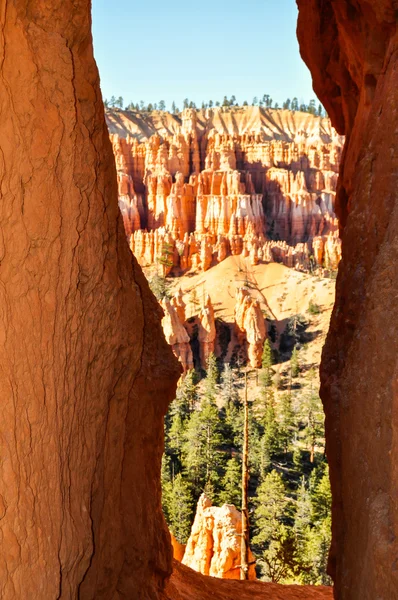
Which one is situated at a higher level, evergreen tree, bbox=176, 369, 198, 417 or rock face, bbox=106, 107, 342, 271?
rock face, bbox=106, 107, 342, 271

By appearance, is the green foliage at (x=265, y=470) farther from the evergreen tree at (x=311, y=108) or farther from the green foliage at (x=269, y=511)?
the evergreen tree at (x=311, y=108)

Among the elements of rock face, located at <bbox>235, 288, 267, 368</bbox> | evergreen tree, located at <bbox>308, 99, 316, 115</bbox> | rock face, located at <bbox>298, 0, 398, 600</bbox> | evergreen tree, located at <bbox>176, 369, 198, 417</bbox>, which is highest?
evergreen tree, located at <bbox>308, 99, 316, 115</bbox>

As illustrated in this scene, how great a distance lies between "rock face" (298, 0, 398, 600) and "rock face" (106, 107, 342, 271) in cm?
5045

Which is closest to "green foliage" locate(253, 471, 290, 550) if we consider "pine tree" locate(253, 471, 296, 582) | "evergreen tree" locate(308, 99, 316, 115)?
"pine tree" locate(253, 471, 296, 582)

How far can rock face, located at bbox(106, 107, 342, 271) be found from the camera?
58219mm

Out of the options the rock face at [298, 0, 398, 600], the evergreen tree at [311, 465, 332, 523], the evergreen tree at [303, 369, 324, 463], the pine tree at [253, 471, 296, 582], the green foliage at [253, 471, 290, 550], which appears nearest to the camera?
the rock face at [298, 0, 398, 600]

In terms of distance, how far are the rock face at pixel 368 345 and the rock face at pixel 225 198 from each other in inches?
1986

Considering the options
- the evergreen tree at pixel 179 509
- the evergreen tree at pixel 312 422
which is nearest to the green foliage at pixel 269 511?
the evergreen tree at pixel 179 509

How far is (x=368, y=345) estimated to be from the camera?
4.53m

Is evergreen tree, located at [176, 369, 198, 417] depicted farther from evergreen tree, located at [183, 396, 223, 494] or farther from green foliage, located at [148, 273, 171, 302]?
green foliage, located at [148, 273, 171, 302]

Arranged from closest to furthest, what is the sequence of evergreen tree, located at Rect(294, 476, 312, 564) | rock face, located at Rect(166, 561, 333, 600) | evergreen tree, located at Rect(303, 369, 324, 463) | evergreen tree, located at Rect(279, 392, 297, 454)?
rock face, located at Rect(166, 561, 333, 600) → evergreen tree, located at Rect(294, 476, 312, 564) → evergreen tree, located at Rect(279, 392, 297, 454) → evergreen tree, located at Rect(303, 369, 324, 463)

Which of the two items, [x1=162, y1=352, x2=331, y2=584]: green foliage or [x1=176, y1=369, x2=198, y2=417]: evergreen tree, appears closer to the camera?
[x1=162, y1=352, x2=331, y2=584]: green foliage

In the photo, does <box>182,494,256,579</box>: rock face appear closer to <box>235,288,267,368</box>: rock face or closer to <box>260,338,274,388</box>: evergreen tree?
<box>260,338,274,388</box>: evergreen tree

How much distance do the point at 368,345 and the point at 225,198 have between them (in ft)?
186
